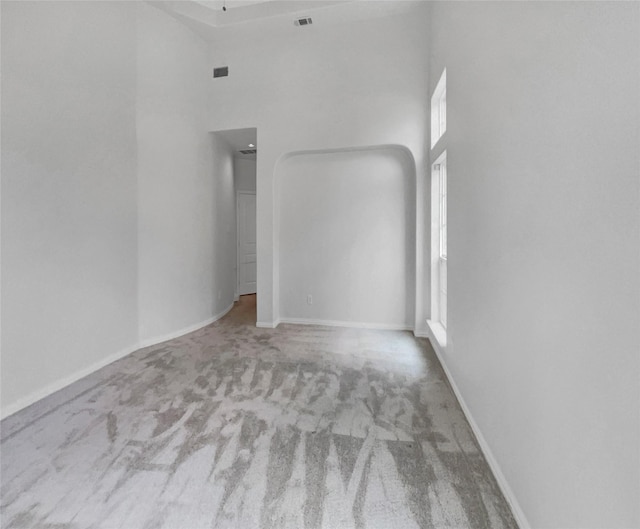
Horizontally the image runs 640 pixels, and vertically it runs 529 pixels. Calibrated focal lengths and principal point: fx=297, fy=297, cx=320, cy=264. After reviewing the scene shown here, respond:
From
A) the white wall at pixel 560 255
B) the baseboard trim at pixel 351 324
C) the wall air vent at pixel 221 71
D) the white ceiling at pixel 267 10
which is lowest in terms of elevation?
the baseboard trim at pixel 351 324

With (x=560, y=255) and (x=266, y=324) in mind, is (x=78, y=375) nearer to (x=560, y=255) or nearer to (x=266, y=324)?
(x=266, y=324)

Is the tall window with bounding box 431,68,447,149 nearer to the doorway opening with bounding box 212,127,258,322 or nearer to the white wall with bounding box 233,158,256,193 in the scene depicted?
the doorway opening with bounding box 212,127,258,322

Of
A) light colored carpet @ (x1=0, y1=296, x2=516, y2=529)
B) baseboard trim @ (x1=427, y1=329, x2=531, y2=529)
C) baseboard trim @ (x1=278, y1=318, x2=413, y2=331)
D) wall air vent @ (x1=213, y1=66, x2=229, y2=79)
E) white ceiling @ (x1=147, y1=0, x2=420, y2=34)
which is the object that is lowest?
light colored carpet @ (x1=0, y1=296, x2=516, y2=529)

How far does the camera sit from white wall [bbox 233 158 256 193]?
19.9 feet

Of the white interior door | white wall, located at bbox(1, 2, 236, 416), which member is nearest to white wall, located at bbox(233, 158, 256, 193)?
the white interior door

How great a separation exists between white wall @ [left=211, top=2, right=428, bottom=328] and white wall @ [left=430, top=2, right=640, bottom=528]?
6.55 ft

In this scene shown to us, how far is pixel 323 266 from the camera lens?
14.2 ft

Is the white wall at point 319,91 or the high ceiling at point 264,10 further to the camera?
the white wall at point 319,91

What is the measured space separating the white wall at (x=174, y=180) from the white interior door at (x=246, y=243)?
5.58ft

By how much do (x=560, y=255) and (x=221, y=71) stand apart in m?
4.71

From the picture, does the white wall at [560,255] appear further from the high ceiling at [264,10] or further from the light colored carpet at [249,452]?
the high ceiling at [264,10]

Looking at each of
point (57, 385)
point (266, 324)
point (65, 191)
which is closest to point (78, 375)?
point (57, 385)

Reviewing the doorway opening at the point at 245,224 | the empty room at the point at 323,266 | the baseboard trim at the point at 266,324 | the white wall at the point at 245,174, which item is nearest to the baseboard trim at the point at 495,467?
the empty room at the point at 323,266

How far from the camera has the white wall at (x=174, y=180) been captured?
11.2 feet
